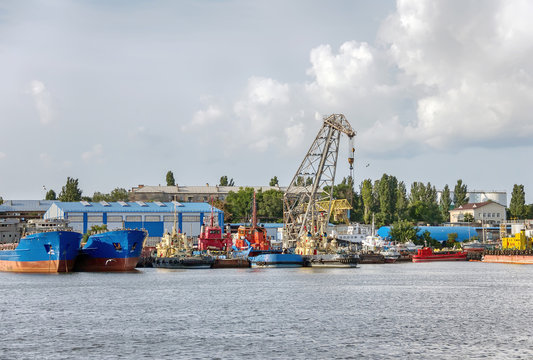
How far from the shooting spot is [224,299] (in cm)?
4972

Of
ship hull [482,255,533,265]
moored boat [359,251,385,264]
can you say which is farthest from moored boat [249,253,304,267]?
ship hull [482,255,533,265]

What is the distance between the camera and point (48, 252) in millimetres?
74438

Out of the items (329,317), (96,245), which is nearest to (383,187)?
(96,245)

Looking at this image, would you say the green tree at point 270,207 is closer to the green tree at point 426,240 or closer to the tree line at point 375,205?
the tree line at point 375,205

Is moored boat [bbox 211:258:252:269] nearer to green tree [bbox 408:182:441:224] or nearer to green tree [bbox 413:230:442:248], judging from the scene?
green tree [bbox 413:230:442:248]

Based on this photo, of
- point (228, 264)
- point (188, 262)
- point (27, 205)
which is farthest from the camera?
point (27, 205)

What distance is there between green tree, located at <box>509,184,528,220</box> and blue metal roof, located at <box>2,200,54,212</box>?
107 metres

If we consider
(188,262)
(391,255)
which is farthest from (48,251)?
(391,255)

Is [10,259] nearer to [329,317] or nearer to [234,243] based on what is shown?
[234,243]

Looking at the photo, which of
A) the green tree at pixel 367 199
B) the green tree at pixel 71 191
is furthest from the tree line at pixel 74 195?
the green tree at pixel 367 199

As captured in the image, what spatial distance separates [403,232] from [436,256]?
2528 cm

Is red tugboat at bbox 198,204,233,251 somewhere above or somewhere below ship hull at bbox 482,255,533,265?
above

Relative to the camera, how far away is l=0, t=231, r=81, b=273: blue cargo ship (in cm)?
7362

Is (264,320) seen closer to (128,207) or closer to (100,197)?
(128,207)
